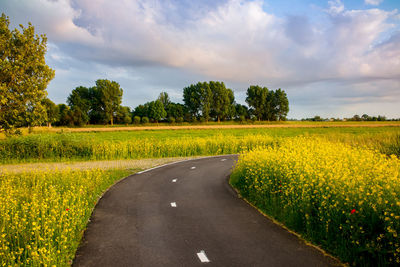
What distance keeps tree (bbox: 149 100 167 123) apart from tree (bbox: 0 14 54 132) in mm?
80045

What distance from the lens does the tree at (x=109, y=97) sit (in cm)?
8831

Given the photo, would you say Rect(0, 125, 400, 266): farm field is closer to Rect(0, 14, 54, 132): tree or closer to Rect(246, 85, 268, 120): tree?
Rect(0, 14, 54, 132): tree

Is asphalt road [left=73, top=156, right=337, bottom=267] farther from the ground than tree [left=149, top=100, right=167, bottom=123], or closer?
closer

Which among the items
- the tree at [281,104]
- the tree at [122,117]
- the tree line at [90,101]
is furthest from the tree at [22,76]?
the tree at [281,104]

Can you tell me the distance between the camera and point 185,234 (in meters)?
6.61

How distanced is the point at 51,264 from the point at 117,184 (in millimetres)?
7728

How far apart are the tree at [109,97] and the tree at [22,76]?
70.9 metres

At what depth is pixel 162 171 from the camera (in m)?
15.9

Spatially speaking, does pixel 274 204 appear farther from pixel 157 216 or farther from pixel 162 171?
pixel 162 171

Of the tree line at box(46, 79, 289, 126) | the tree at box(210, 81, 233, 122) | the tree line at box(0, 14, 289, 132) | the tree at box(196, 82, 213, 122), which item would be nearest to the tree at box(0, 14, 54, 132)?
the tree line at box(0, 14, 289, 132)

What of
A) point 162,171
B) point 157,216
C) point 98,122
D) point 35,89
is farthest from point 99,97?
point 157,216

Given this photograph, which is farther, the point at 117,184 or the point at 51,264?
the point at 117,184

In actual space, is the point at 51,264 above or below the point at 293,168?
below

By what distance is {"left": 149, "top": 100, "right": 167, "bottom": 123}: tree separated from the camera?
10038cm
